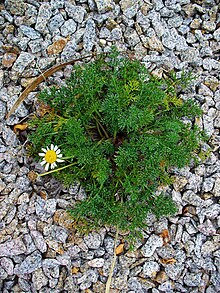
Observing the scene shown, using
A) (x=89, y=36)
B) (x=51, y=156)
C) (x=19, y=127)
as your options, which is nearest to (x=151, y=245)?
(x=51, y=156)

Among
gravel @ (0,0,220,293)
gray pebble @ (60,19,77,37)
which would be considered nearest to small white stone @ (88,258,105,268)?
gravel @ (0,0,220,293)

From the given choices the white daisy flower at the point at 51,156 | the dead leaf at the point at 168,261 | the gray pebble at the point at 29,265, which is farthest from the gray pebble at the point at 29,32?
the dead leaf at the point at 168,261

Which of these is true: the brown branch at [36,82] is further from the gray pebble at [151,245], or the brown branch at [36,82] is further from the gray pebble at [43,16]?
the gray pebble at [151,245]

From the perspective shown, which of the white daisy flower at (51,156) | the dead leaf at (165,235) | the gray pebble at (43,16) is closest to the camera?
the white daisy flower at (51,156)

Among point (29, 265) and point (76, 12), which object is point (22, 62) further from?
point (29, 265)

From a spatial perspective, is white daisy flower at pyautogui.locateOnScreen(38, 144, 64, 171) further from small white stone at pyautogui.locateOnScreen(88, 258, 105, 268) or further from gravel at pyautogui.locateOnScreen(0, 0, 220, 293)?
small white stone at pyautogui.locateOnScreen(88, 258, 105, 268)

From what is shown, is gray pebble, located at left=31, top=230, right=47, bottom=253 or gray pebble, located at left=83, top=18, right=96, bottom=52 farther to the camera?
gray pebble, located at left=83, top=18, right=96, bottom=52

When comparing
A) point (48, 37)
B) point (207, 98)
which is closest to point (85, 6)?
point (48, 37)
